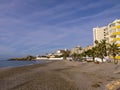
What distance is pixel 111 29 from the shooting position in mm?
86375

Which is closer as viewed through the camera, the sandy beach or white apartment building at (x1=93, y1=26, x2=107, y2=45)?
the sandy beach

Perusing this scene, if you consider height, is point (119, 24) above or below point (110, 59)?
above

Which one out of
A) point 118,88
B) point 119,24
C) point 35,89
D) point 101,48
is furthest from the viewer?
point 119,24

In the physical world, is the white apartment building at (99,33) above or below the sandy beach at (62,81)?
above

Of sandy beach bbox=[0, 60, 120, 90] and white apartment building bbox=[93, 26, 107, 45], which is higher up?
white apartment building bbox=[93, 26, 107, 45]

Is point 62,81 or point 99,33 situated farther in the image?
point 99,33

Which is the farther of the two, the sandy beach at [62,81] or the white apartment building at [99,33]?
the white apartment building at [99,33]

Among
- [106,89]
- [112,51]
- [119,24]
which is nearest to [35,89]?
[106,89]

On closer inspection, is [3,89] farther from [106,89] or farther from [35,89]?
[106,89]

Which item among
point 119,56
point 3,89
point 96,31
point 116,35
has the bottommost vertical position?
point 3,89

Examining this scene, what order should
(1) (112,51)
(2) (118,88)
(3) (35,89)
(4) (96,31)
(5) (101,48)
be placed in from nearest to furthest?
(2) (118,88) < (3) (35,89) < (1) (112,51) < (5) (101,48) < (4) (96,31)

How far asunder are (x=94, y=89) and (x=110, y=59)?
229ft

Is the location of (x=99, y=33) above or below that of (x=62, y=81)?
above

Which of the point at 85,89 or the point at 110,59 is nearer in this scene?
the point at 85,89
